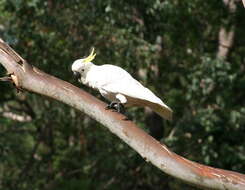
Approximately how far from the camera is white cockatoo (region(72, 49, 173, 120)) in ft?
8.35

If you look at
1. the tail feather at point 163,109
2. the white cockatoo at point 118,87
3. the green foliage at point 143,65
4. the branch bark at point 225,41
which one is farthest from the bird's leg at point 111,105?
the branch bark at point 225,41

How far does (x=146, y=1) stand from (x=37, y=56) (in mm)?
1046

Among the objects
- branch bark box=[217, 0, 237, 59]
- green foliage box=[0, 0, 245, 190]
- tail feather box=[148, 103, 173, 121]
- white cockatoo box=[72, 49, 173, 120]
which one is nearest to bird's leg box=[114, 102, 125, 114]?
white cockatoo box=[72, 49, 173, 120]

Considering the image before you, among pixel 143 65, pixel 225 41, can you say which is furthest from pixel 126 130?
pixel 225 41

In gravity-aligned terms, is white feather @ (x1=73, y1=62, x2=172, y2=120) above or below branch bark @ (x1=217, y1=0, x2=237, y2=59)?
above

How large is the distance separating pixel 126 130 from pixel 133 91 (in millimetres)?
191

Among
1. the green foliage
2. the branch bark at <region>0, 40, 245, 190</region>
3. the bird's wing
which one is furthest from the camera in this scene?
the green foliage

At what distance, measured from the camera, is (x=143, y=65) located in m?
4.88

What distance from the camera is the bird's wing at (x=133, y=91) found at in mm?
2531

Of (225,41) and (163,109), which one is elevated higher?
(163,109)

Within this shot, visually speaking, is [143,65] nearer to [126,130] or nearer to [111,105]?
[111,105]

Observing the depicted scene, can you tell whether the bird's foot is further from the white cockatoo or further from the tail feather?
the tail feather

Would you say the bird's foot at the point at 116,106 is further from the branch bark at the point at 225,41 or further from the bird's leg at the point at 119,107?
the branch bark at the point at 225,41

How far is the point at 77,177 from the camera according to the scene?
257 inches
